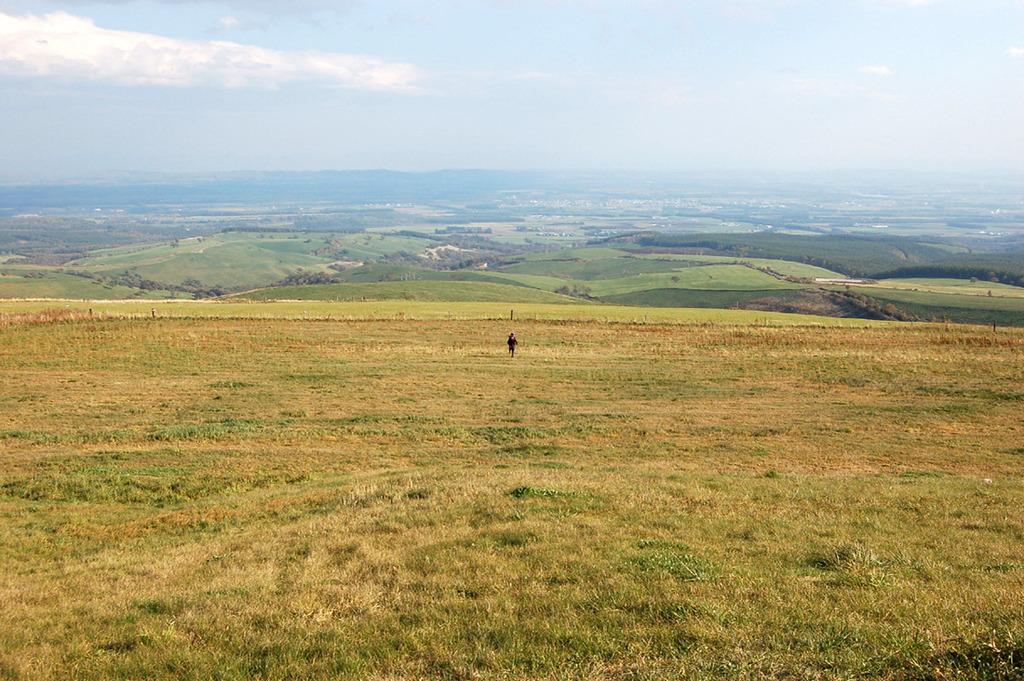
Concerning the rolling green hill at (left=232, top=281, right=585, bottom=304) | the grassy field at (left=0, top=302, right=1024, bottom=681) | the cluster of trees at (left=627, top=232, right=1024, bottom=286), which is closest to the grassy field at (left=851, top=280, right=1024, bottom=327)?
the cluster of trees at (left=627, top=232, right=1024, bottom=286)

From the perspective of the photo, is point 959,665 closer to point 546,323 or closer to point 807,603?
point 807,603

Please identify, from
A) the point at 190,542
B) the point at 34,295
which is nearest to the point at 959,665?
the point at 190,542

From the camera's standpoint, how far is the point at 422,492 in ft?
45.5

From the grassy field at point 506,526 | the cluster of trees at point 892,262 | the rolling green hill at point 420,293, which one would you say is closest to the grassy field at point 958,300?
the cluster of trees at point 892,262

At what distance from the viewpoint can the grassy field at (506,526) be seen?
23.6 feet

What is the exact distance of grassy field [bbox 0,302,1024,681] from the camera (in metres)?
7.21

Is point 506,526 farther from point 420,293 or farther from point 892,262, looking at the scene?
point 892,262

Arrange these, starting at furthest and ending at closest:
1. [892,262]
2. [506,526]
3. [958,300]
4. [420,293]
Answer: [892,262] < [958,300] < [420,293] < [506,526]

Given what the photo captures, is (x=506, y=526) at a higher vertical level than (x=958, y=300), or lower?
lower

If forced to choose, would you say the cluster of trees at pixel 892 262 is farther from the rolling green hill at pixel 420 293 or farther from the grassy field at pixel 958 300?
the rolling green hill at pixel 420 293

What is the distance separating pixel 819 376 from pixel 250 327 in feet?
116

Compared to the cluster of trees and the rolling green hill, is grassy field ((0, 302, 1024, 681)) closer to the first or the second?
the rolling green hill

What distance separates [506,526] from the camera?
1143 centimetres

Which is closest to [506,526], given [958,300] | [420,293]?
[420,293]
